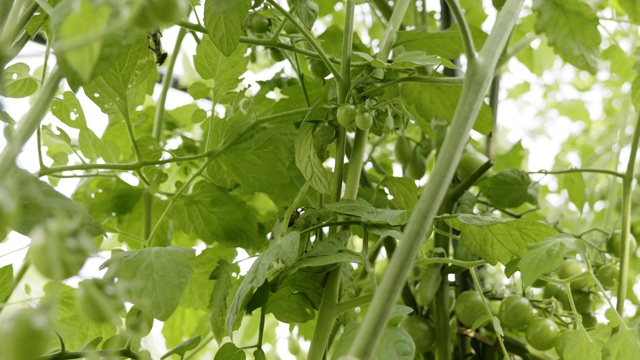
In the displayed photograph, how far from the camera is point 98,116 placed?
1.11m

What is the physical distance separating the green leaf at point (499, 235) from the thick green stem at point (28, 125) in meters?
0.28

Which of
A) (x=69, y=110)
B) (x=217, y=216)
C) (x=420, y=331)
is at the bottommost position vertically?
(x=420, y=331)

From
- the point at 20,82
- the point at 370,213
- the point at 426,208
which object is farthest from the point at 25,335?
the point at 20,82

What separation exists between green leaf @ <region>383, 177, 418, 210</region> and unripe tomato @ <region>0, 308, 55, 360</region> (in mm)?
395

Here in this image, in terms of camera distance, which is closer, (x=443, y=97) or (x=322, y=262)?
(x=322, y=262)

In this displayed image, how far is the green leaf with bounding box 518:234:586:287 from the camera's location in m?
Result: 0.43

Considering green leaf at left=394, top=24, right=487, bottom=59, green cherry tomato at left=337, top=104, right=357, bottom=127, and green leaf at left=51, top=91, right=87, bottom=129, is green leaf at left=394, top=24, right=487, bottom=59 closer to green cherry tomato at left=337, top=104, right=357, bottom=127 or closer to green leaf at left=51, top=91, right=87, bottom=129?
green cherry tomato at left=337, top=104, right=357, bottom=127

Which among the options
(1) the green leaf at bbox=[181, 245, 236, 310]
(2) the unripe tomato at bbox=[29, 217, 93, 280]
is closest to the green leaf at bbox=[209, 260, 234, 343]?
(1) the green leaf at bbox=[181, 245, 236, 310]

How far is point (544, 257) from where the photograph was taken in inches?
16.9

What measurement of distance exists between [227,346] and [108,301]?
0.28m

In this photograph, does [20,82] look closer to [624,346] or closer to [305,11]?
[305,11]

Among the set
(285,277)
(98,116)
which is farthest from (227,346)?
(98,116)

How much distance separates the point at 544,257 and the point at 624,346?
13 cm

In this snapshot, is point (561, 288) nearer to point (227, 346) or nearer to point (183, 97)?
point (227, 346)
